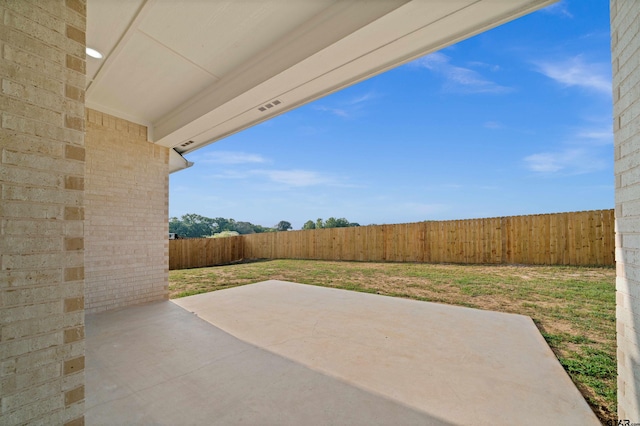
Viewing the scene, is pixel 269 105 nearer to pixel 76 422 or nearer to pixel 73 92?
pixel 73 92

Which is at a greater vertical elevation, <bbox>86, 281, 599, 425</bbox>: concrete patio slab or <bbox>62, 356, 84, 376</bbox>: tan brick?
<bbox>62, 356, 84, 376</bbox>: tan brick

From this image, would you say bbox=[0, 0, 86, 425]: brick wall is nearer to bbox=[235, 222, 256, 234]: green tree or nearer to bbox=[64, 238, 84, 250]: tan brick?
bbox=[64, 238, 84, 250]: tan brick

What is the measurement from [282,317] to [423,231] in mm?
7691

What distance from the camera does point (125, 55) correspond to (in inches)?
108

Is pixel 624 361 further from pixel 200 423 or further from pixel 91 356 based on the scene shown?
pixel 91 356

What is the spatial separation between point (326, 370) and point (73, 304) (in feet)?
6.07

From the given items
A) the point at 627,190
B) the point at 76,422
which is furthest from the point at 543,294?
the point at 76,422

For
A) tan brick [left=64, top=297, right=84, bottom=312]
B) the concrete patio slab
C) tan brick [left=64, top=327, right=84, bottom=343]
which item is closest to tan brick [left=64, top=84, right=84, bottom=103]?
tan brick [left=64, top=297, right=84, bottom=312]

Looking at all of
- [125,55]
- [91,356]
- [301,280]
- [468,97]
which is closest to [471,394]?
[91,356]

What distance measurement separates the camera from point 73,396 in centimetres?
107

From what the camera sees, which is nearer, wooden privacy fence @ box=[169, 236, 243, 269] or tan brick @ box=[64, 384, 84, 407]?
tan brick @ box=[64, 384, 84, 407]

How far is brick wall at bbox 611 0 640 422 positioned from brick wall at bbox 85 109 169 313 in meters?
5.54

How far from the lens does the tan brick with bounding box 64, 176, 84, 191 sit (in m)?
1.10

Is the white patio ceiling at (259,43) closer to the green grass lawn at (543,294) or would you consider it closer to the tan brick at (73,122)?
the tan brick at (73,122)
